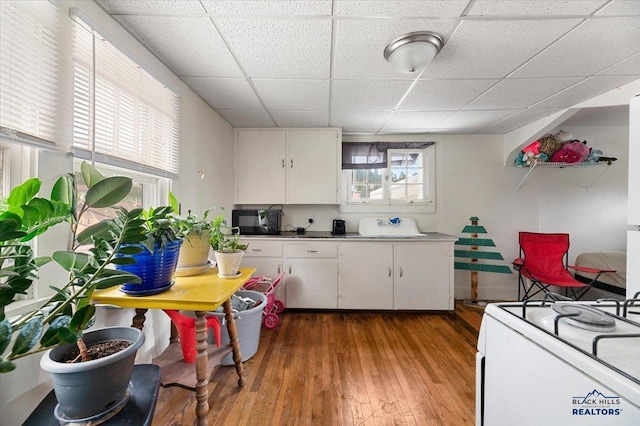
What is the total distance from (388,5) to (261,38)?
72 cm

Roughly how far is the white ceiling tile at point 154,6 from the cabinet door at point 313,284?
85.5 inches

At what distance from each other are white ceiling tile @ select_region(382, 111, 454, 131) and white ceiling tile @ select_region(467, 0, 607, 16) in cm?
125

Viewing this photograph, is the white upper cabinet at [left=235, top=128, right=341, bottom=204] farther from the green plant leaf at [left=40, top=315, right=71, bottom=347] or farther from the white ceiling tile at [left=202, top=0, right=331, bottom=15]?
the green plant leaf at [left=40, top=315, right=71, bottom=347]

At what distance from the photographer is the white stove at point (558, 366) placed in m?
0.48

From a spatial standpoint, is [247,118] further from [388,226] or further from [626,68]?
[626,68]

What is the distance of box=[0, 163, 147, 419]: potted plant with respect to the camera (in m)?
0.60

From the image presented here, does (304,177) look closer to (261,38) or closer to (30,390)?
(261,38)

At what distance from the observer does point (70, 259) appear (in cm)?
72

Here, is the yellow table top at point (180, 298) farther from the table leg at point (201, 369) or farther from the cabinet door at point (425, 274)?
the cabinet door at point (425, 274)

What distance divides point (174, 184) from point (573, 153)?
407 cm

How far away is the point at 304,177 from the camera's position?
295cm

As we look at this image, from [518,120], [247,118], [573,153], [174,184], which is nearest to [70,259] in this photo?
[174,184]

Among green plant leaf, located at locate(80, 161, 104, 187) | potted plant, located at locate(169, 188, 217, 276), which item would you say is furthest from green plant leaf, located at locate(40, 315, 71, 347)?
potted plant, located at locate(169, 188, 217, 276)

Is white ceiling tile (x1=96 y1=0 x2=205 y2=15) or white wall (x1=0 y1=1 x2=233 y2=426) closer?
white wall (x1=0 y1=1 x2=233 y2=426)
